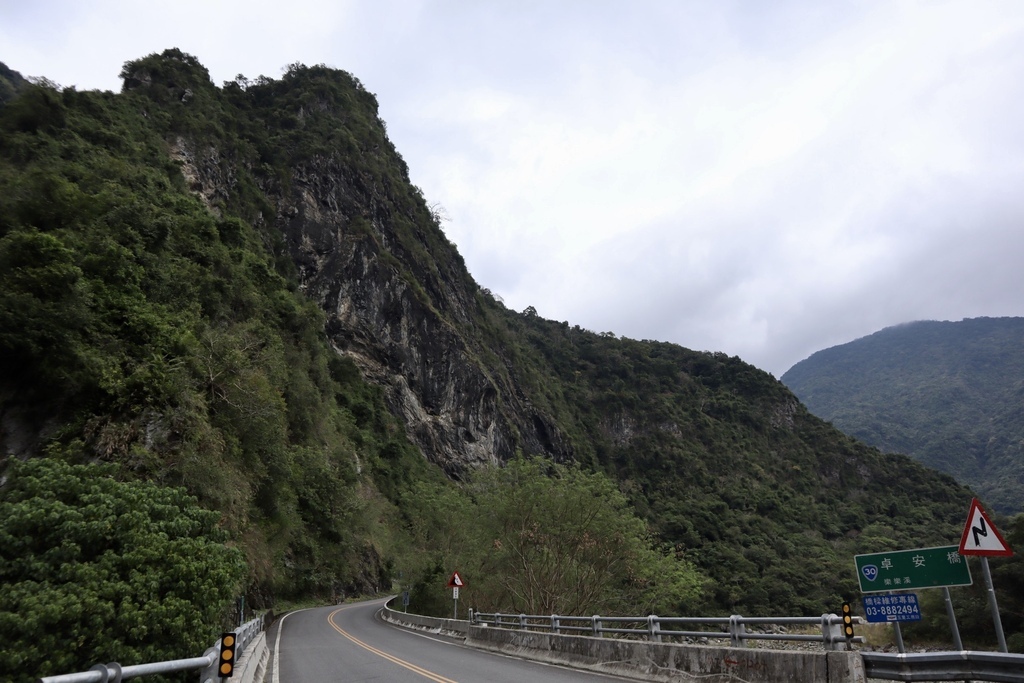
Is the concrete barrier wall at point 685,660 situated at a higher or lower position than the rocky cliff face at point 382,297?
lower

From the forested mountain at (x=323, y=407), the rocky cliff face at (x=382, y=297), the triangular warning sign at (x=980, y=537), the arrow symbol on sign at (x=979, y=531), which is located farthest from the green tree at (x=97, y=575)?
the rocky cliff face at (x=382, y=297)

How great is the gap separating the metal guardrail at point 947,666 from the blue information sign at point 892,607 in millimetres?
374

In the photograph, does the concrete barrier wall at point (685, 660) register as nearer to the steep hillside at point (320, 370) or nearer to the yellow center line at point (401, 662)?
the yellow center line at point (401, 662)

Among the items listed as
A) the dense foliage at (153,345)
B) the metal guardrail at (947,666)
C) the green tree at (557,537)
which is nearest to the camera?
the metal guardrail at (947,666)

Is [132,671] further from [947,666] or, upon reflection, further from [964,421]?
[964,421]

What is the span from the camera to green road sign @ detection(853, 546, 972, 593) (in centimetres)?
605

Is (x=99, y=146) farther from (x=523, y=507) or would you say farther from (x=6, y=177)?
(x=523, y=507)

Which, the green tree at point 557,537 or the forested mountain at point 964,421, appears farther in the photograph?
the forested mountain at point 964,421

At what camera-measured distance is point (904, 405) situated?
177m

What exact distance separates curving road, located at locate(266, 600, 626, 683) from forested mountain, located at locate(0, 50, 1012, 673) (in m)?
2.88

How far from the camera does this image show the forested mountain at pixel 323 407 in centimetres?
1770

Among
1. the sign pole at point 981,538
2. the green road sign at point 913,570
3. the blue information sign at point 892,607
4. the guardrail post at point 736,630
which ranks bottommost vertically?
the guardrail post at point 736,630

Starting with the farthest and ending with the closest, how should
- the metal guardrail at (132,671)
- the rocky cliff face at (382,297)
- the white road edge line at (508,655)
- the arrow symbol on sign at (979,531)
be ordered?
the rocky cliff face at (382,297), the white road edge line at (508,655), the arrow symbol on sign at (979,531), the metal guardrail at (132,671)

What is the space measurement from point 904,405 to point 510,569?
19408cm
